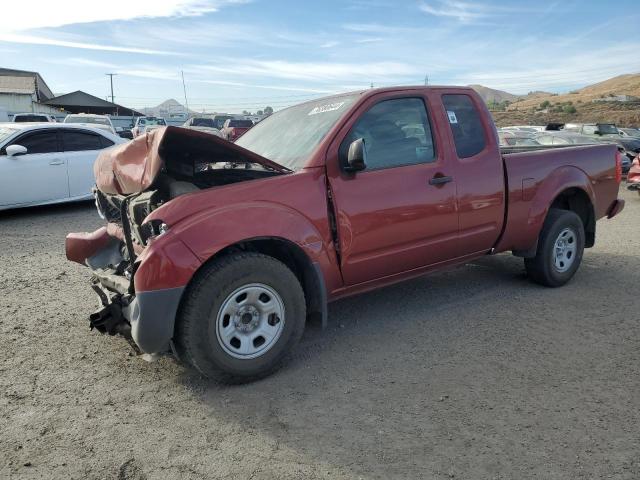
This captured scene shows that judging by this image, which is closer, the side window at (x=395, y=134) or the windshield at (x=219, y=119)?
the side window at (x=395, y=134)

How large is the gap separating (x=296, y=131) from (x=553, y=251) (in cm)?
288

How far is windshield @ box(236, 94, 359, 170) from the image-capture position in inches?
160

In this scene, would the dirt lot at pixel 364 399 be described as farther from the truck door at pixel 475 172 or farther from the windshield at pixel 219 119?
the windshield at pixel 219 119

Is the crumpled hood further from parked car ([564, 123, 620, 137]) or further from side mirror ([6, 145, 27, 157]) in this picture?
parked car ([564, 123, 620, 137])

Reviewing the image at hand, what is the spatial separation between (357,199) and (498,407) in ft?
5.50

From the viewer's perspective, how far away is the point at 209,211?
11.0ft

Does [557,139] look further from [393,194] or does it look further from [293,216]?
[293,216]

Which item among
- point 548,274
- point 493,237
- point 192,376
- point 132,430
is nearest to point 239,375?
point 192,376

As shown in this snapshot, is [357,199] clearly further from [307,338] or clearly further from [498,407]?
[498,407]

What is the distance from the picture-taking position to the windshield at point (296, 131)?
4066 millimetres

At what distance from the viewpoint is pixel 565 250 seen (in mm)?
5512

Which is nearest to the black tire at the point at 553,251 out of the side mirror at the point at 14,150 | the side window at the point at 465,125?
the side window at the point at 465,125

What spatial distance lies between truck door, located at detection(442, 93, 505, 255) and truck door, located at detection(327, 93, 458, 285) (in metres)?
0.15

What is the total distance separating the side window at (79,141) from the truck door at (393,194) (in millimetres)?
7484
